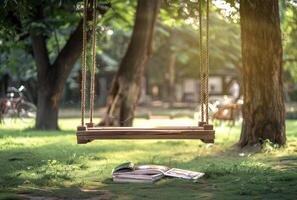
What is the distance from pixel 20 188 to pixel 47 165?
2634 mm

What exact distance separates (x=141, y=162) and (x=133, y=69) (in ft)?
33.6

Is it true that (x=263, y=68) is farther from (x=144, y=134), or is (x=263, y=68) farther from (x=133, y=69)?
(x=133, y=69)

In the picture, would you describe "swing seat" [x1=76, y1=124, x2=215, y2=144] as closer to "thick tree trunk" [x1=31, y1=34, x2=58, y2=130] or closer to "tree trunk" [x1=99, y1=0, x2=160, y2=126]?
"thick tree trunk" [x1=31, y1=34, x2=58, y2=130]

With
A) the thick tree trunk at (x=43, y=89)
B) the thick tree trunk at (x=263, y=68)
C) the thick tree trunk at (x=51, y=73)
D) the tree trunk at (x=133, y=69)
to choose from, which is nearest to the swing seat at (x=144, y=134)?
the thick tree trunk at (x=263, y=68)

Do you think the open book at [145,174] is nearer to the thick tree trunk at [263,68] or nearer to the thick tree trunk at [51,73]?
the thick tree trunk at [263,68]

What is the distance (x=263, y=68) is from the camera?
563 inches

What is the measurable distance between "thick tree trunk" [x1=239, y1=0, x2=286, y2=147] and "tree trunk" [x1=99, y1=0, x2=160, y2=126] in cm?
862

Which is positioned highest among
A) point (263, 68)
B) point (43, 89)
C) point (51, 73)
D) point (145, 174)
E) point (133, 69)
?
point (133, 69)

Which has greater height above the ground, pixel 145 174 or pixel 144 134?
pixel 144 134

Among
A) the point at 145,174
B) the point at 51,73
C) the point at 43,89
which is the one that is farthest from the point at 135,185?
the point at 43,89

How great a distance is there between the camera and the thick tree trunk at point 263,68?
1423 cm

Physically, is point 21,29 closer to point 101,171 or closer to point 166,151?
point 166,151

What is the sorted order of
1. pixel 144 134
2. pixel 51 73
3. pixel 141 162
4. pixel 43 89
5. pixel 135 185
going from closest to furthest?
pixel 144 134, pixel 135 185, pixel 141 162, pixel 51 73, pixel 43 89

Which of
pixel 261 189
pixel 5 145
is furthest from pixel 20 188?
pixel 5 145
